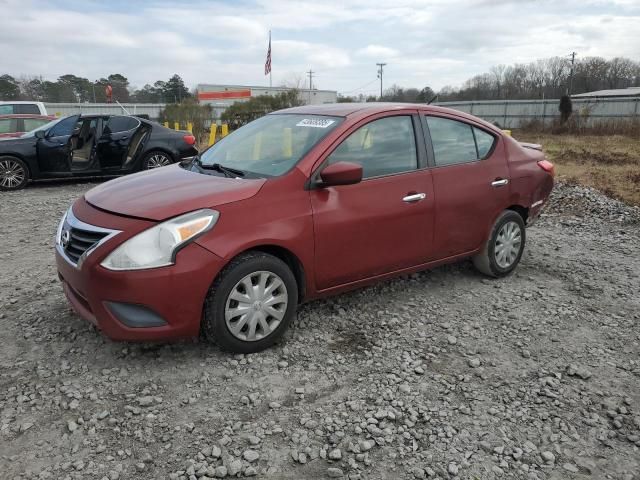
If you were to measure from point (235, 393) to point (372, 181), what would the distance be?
1834 mm

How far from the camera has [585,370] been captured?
3.48 meters

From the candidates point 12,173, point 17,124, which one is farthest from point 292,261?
point 17,124

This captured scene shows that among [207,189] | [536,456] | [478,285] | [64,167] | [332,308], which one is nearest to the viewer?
[536,456]

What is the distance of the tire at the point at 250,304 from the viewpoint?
3303 millimetres

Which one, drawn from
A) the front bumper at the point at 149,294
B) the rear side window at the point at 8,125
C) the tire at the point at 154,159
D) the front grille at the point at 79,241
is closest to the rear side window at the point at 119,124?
the tire at the point at 154,159

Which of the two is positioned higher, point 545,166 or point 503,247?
point 545,166

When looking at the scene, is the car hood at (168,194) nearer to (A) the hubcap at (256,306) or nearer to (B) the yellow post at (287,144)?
(B) the yellow post at (287,144)

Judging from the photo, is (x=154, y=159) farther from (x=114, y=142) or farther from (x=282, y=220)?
(x=282, y=220)

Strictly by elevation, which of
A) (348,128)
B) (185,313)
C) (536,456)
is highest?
(348,128)

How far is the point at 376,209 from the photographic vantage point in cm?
394

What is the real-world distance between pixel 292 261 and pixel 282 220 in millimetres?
338

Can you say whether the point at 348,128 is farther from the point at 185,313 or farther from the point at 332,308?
the point at 185,313

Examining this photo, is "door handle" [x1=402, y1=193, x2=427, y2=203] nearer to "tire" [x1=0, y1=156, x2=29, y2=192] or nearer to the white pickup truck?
"tire" [x1=0, y1=156, x2=29, y2=192]

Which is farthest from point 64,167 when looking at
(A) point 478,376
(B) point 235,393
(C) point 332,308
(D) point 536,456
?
(D) point 536,456
